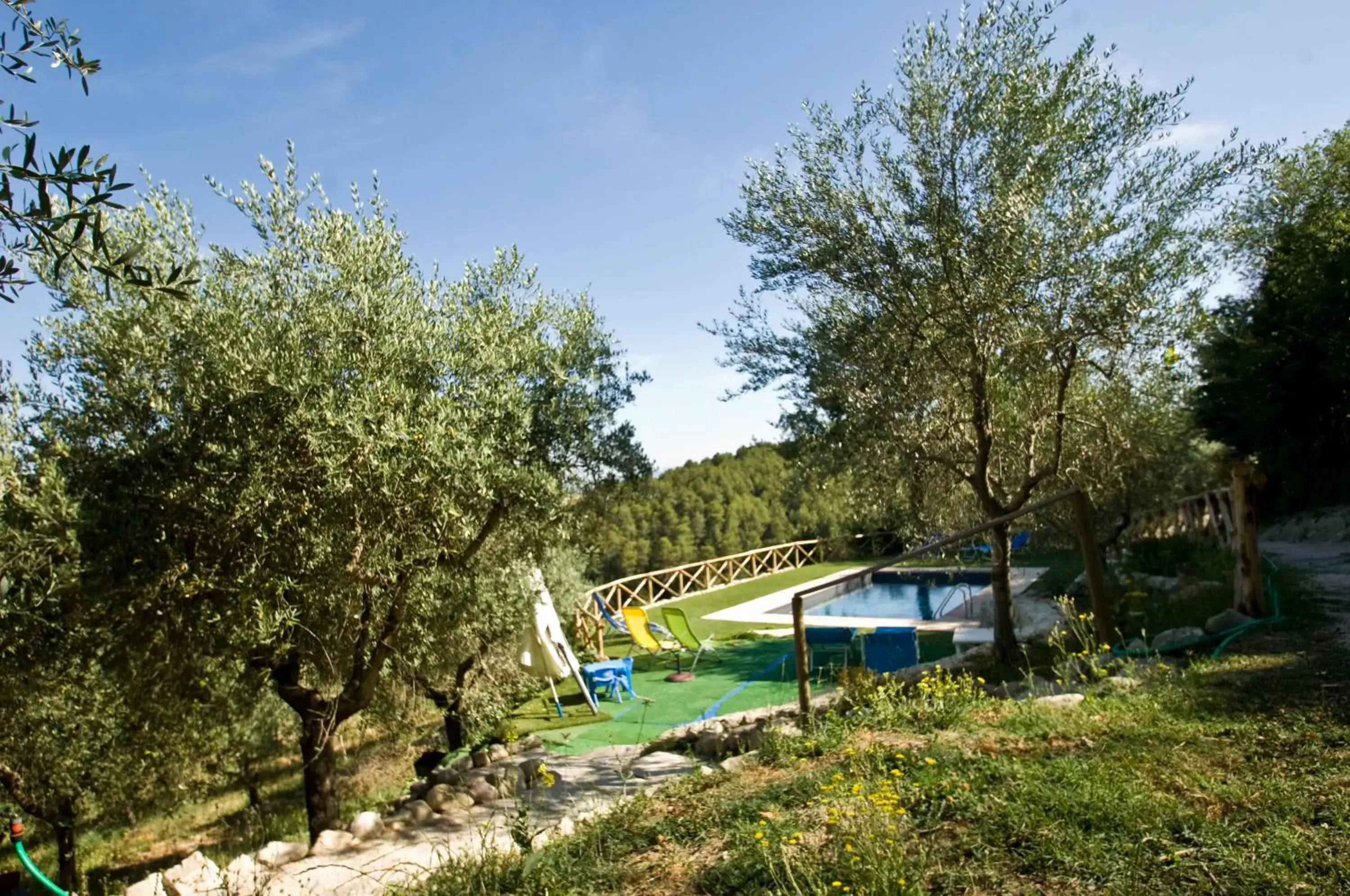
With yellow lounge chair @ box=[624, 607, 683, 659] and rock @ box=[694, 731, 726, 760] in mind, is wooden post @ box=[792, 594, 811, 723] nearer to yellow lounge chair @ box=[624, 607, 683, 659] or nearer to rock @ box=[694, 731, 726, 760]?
rock @ box=[694, 731, 726, 760]

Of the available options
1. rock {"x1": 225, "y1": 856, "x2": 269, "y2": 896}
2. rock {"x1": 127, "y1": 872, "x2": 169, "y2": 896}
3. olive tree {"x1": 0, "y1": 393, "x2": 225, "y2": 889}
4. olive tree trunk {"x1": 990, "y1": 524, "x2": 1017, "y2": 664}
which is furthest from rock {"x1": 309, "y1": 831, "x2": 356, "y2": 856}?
olive tree trunk {"x1": 990, "y1": 524, "x2": 1017, "y2": 664}

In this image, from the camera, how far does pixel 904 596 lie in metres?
20.1

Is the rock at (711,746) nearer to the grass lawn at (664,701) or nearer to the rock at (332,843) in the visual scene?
the grass lawn at (664,701)

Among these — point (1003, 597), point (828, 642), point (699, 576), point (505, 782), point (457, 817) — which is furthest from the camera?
point (699, 576)

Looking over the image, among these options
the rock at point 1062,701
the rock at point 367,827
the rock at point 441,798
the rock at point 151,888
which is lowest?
the rock at point 441,798

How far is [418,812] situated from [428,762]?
2375mm

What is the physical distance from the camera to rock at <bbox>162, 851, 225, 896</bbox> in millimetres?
4098

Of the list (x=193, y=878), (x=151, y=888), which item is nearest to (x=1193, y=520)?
(x=193, y=878)

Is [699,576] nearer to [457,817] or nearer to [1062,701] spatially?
[457,817]

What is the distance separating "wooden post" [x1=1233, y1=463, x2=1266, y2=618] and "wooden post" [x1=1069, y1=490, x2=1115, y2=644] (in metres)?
1.18

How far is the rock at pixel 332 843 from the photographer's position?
473cm

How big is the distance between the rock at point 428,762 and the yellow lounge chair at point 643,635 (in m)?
3.93

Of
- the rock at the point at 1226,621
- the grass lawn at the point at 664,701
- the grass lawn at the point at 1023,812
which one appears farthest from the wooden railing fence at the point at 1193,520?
the grass lawn at the point at 1023,812

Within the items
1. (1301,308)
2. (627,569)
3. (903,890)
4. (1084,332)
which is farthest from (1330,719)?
(627,569)
